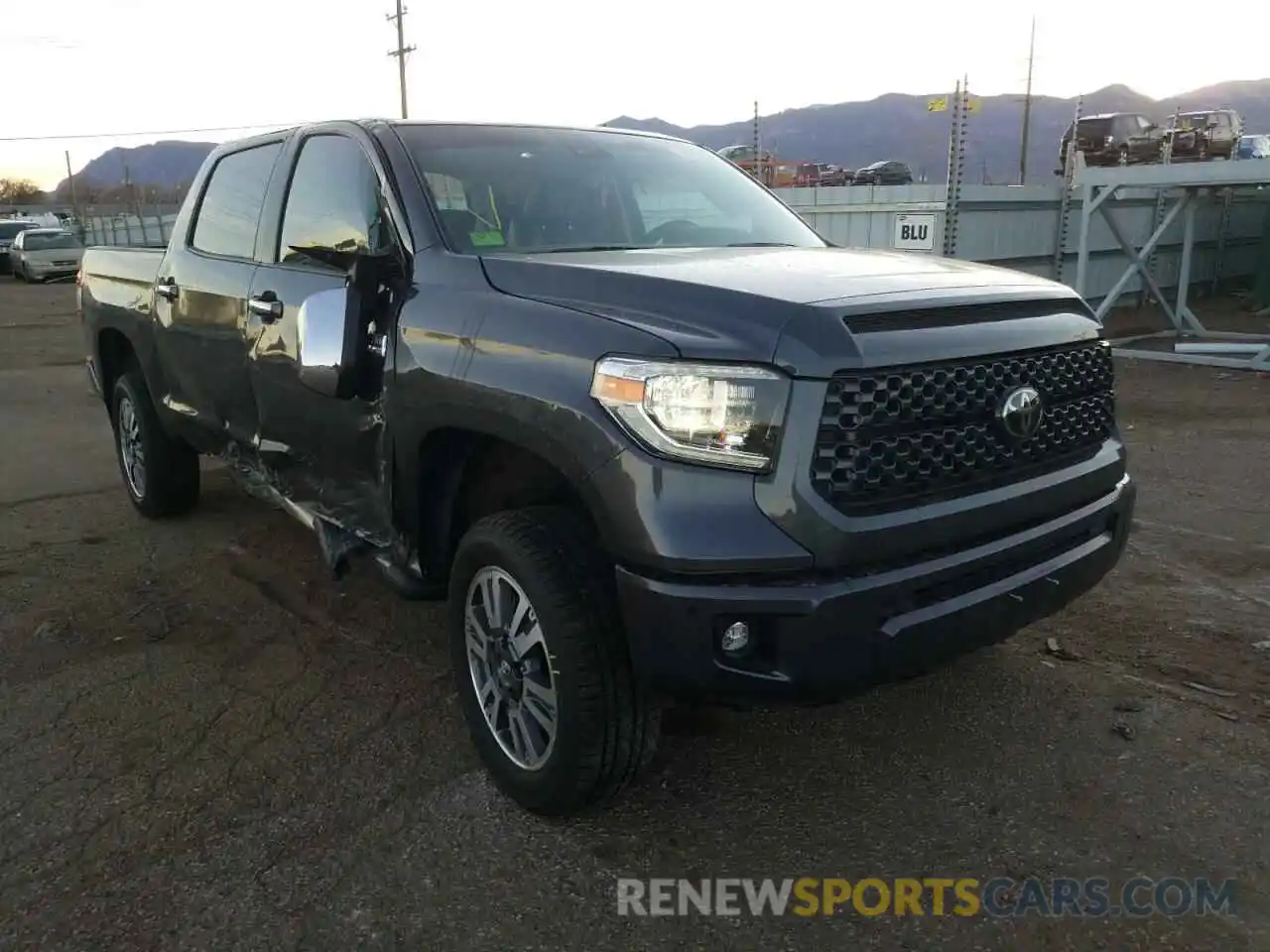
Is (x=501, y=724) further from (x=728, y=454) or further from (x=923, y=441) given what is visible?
(x=923, y=441)

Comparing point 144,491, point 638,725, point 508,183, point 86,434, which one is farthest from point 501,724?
point 86,434

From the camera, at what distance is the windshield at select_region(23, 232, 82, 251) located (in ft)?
90.2

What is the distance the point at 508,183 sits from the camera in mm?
3416

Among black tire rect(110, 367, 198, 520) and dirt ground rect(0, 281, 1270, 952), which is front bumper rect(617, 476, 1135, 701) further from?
black tire rect(110, 367, 198, 520)

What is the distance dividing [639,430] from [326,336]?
1320 millimetres

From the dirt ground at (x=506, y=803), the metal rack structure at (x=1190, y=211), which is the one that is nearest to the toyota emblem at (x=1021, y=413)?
the dirt ground at (x=506, y=803)

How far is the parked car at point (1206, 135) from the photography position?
24453 mm

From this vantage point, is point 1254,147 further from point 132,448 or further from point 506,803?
point 506,803

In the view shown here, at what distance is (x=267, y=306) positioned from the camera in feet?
12.1

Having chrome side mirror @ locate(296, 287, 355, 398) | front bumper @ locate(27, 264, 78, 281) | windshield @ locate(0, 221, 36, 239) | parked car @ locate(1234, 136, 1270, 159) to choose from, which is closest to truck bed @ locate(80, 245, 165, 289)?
chrome side mirror @ locate(296, 287, 355, 398)

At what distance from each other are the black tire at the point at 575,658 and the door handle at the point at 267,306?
137 centimetres

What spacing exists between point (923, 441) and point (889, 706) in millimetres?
1332

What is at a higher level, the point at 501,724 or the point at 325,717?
the point at 501,724

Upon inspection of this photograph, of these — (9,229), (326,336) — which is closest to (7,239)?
(9,229)
